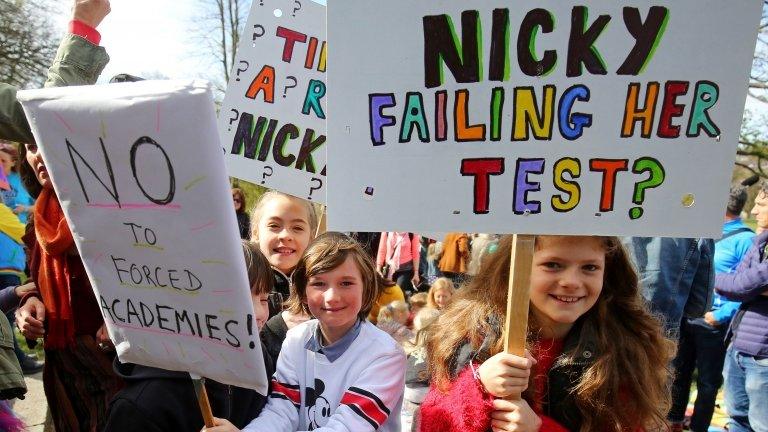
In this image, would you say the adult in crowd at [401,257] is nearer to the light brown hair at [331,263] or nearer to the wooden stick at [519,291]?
the light brown hair at [331,263]

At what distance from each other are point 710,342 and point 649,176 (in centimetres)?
Result: 346

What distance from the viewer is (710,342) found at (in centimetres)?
416

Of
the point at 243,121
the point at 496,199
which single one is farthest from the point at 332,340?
the point at 243,121

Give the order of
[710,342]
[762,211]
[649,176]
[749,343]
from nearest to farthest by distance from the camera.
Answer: [649,176], [749,343], [762,211], [710,342]

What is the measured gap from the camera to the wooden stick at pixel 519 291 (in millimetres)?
1434

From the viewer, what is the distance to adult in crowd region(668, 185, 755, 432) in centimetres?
406

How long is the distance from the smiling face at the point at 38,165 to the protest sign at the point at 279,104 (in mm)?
711

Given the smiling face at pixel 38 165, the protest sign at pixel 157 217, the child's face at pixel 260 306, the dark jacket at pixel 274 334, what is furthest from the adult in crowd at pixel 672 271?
the smiling face at pixel 38 165

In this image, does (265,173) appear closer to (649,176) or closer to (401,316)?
(649,176)

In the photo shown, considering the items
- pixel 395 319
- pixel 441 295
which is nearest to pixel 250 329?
pixel 395 319

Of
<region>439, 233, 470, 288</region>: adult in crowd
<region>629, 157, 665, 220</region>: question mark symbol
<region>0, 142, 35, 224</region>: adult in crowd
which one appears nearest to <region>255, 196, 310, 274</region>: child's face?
<region>629, 157, 665, 220</region>: question mark symbol

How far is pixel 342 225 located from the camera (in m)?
1.44

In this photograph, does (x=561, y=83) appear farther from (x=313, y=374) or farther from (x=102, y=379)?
(x=102, y=379)

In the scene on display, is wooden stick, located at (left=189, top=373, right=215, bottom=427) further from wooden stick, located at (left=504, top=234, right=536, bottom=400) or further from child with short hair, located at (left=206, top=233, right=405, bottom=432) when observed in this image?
wooden stick, located at (left=504, top=234, right=536, bottom=400)
